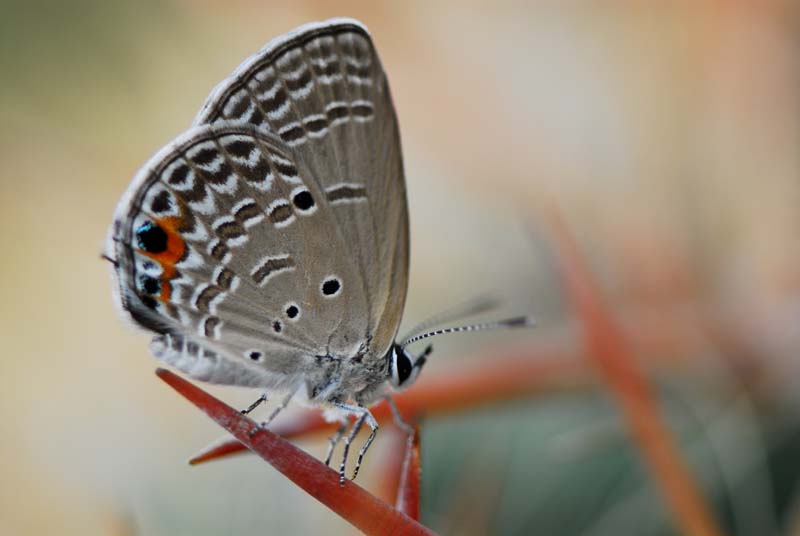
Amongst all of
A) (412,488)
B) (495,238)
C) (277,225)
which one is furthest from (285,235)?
(495,238)

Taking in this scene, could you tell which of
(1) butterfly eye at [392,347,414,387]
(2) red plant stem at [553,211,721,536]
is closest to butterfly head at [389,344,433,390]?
(1) butterfly eye at [392,347,414,387]

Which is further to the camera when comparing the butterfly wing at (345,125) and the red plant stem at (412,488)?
the butterfly wing at (345,125)

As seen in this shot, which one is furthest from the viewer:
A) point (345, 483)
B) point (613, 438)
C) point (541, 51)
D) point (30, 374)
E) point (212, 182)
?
point (541, 51)

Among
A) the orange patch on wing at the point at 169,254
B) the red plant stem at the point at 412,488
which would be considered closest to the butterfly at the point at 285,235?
the orange patch on wing at the point at 169,254

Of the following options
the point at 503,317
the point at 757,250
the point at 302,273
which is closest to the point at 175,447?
the point at 302,273

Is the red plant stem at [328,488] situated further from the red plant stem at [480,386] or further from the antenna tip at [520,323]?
the antenna tip at [520,323]

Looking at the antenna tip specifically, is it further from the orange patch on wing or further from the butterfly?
the orange patch on wing

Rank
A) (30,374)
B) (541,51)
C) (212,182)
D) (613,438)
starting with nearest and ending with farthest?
(212,182) → (613,438) → (30,374) → (541,51)

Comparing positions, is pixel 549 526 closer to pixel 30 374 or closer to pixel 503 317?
pixel 503 317
